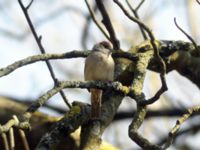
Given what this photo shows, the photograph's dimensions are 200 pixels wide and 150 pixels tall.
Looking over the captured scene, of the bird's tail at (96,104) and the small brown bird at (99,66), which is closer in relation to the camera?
the bird's tail at (96,104)

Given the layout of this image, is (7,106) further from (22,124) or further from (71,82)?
(22,124)

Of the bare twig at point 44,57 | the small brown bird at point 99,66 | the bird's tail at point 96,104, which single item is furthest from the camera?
the small brown bird at point 99,66

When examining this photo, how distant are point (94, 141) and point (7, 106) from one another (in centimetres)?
121

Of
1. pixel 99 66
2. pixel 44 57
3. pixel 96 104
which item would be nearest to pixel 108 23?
pixel 99 66

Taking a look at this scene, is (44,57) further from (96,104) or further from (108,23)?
(108,23)

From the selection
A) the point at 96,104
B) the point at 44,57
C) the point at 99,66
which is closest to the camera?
the point at 44,57

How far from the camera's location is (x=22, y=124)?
2.18 meters

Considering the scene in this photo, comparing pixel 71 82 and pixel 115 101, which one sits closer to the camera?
pixel 71 82

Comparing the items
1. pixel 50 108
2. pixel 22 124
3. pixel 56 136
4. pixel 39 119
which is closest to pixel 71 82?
pixel 56 136

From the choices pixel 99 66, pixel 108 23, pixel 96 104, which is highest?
pixel 108 23

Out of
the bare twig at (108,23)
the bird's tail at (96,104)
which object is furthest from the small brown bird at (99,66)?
the bare twig at (108,23)

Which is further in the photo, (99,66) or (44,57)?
(99,66)

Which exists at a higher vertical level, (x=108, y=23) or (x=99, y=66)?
(x=108, y=23)

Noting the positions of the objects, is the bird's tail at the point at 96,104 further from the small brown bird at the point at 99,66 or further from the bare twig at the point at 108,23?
the bare twig at the point at 108,23
